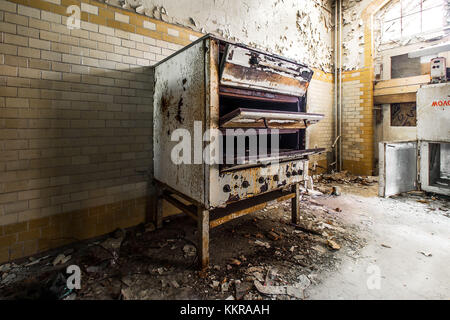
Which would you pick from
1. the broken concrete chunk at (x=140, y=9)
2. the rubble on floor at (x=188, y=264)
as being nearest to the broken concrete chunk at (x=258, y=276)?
the rubble on floor at (x=188, y=264)

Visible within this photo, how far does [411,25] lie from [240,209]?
6.97 metres

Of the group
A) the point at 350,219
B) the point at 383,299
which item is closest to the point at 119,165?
the point at 383,299

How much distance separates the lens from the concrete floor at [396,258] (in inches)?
70.9

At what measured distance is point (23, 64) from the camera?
210cm

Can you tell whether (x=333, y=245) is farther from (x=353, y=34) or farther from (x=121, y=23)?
(x=353, y=34)

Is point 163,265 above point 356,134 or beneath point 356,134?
beneath

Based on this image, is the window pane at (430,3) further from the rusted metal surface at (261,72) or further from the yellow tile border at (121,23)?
the yellow tile border at (121,23)

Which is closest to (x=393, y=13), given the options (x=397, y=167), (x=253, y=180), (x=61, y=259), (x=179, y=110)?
(x=397, y=167)

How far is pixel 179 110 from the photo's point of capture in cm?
225

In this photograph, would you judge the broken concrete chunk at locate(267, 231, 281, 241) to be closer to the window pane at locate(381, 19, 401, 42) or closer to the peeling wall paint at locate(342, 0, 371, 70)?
the peeling wall paint at locate(342, 0, 371, 70)

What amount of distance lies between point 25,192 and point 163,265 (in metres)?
1.53

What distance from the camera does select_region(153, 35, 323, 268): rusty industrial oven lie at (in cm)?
186

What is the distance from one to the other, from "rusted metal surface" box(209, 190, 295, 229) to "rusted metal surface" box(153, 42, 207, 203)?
29 centimetres
